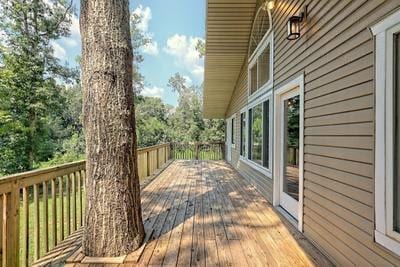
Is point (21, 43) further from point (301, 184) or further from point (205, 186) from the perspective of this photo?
point (301, 184)

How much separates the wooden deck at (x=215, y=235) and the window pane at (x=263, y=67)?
2.47m

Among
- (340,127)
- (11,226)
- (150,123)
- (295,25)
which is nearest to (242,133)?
(295,25)

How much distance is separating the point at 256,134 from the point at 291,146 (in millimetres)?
2359

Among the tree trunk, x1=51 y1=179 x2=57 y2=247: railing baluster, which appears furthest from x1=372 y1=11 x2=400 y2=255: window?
x1=51 y1=179 x2=57 y2=247: railing baluster

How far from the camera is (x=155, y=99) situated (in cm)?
2792

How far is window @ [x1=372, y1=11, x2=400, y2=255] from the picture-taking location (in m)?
1.85

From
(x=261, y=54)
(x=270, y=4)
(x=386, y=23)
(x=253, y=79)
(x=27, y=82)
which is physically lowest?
(x=386, y=23)

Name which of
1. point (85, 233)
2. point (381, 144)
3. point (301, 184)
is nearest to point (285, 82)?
point (301, 184)

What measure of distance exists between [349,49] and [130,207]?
261 centimetres

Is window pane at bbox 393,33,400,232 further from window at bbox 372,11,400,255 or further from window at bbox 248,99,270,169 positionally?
window at bbox 248,99,270,169

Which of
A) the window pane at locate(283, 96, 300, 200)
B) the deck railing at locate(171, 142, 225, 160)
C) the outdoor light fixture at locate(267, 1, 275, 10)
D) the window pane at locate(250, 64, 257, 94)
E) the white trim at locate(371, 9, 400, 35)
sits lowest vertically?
the deck railing at locate(171, 142, 225, 160)

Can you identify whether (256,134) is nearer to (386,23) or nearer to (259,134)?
(259,134)

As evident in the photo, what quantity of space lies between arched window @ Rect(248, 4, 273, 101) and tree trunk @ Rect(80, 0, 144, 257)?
3292 mm

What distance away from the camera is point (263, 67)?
614 cm
